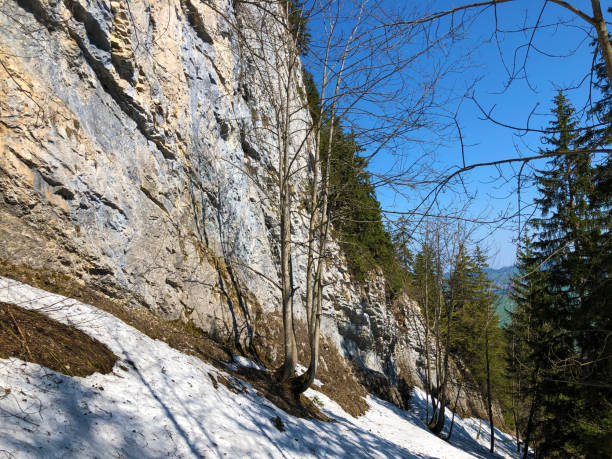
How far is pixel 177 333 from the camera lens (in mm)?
6863

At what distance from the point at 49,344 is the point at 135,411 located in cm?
118

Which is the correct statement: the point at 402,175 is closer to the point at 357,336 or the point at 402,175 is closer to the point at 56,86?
the point at 56,86

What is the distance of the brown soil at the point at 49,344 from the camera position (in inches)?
128

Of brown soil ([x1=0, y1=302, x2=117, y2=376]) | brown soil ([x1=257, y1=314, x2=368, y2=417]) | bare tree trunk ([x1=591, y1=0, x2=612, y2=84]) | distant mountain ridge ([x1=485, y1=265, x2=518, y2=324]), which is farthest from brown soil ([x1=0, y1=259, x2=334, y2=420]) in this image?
bare tree trunk ([x1=591, y1=0, x2=612, y2=84])

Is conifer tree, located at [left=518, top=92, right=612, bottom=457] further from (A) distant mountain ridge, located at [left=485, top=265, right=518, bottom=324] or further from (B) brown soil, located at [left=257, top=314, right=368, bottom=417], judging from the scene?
(B) brown soil, located at [left=257, top=314, right=368, bottom=417]

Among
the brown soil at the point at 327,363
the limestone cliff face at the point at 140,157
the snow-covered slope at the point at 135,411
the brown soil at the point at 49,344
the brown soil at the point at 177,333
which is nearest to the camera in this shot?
the snow-covered slope at the point at 135,411

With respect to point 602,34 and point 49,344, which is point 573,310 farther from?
point 49,344

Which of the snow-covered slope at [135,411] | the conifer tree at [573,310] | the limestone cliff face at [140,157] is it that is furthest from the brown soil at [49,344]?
the conifer tree at [573,310]

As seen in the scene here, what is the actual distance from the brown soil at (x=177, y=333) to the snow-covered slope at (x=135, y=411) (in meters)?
0.31

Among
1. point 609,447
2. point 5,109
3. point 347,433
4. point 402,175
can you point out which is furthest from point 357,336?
point 5,109

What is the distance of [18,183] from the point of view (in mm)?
5176

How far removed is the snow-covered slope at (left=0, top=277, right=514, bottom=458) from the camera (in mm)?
2764

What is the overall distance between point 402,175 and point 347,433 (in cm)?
579

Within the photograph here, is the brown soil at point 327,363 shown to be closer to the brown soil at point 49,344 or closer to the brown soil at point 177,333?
the brown soil at point 177,333
